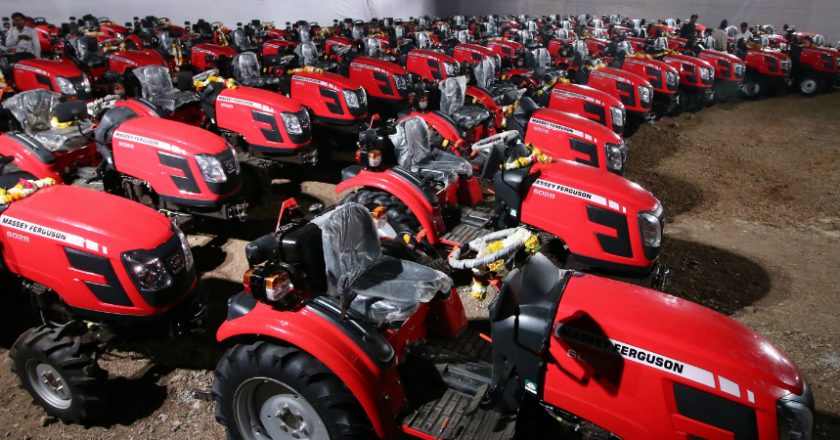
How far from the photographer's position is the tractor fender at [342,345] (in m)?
2.72

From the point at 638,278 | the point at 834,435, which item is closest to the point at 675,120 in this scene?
the point at 638,278

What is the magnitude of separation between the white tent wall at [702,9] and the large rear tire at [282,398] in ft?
92.2

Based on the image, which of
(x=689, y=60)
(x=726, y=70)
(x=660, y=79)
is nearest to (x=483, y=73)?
(x=660, y=79)

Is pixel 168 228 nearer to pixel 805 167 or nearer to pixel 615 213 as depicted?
pixel 615 213

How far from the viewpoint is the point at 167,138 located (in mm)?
5461

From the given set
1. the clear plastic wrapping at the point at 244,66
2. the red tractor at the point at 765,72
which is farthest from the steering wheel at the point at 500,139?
the red tractor at the point at 765,72

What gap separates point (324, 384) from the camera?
2.72 metres

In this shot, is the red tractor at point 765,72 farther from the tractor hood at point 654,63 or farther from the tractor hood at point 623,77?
the tractor hood at point 623,77

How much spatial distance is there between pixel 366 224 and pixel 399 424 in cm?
122

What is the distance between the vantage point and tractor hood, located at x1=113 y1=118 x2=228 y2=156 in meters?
5.43

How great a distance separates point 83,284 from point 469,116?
18.3ft

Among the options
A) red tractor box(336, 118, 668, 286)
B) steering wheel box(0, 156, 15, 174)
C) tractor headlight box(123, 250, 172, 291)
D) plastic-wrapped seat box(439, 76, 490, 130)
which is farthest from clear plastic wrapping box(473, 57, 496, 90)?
tractor headlight box(123, 250, 172, 291)

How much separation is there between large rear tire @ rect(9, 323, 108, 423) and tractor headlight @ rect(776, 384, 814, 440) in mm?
3689

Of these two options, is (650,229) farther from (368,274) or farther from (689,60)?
(689,60)
